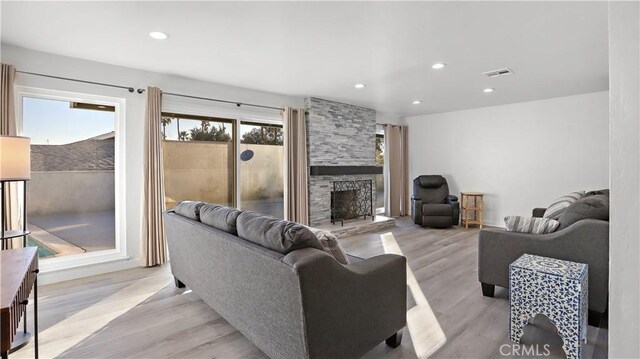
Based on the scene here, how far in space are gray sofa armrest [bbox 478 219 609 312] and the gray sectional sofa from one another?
1.24 metres

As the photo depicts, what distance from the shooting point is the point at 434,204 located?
238 inches

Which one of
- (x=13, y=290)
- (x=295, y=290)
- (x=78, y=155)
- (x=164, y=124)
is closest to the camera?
(x=13, y=290)

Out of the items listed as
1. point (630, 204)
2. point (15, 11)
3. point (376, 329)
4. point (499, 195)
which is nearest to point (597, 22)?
point (630, 204)

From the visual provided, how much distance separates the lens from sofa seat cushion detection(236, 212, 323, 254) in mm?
1674

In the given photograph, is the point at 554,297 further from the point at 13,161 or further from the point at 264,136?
the point at 264,136

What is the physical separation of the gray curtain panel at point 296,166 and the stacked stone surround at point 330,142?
156 millimetres

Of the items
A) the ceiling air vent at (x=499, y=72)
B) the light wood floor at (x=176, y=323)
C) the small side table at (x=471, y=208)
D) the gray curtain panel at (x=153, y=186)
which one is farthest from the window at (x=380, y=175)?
the gray curtain panel at (x=153, y=186)

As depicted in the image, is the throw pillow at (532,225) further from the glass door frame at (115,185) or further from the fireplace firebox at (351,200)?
the glass door frame at (115,185)

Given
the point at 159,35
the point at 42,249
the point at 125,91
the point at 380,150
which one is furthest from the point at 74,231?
the point at 380,150

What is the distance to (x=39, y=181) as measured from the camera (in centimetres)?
336

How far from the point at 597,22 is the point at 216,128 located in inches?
173

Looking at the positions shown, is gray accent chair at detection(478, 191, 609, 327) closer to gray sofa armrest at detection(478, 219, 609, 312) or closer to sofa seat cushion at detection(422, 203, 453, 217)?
Result: gray sofa armrest at detection(478, 219, 609, 312)

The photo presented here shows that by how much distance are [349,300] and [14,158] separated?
8.71 feet

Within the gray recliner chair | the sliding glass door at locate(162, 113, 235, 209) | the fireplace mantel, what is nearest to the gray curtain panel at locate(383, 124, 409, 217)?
the gray recliner chair
